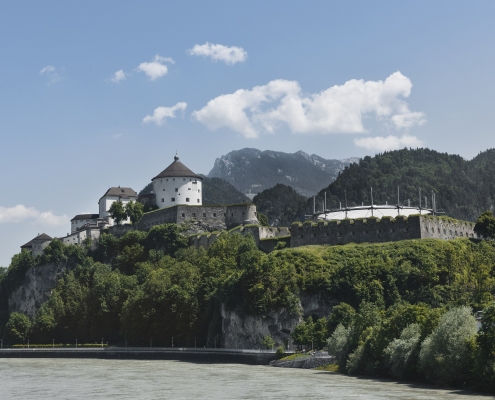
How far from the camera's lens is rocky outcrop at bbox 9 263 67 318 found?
10944 centimetres

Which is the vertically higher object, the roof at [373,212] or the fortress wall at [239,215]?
the fortress wall at [239,215]

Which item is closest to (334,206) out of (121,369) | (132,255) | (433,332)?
(132,255)

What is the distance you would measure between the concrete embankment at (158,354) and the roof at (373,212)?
81.6 ft

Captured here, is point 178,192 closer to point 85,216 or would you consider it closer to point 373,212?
point 85,216

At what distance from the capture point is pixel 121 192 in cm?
12112

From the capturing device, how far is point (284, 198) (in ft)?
648

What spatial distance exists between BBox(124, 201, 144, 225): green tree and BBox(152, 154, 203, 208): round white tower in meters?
2.96

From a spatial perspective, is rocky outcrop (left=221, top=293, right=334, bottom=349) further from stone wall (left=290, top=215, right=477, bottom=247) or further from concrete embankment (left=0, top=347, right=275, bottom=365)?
stone wall (left=290, top=215, right=477, bottom=247)

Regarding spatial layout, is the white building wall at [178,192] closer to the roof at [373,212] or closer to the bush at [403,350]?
the roof at [373,212]

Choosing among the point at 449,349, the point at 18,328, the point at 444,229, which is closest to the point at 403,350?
the point at 449,349

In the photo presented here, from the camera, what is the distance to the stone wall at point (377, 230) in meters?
81.1

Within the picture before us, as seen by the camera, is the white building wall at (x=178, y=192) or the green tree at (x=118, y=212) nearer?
the white building wall at (x=178, y=192)

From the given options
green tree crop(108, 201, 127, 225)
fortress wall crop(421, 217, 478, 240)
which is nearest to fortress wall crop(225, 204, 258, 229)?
green tree crop(108, 201, 127, 225)

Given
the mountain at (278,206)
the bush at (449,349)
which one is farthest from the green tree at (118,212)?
the mountain at (278,206)
